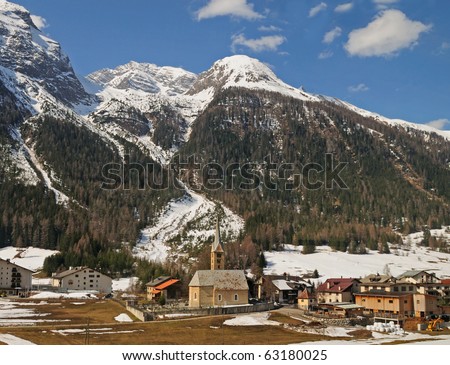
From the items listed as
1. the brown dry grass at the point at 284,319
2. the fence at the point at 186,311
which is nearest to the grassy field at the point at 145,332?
the brown dry grass at the point at 284,319

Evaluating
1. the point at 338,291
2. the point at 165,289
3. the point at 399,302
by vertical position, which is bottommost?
the point at 399,302

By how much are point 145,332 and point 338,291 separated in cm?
6351

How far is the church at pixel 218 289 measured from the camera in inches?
4122

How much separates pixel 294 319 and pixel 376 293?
2640 centimetres

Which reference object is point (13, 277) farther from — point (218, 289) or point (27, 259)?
point (218, 289)

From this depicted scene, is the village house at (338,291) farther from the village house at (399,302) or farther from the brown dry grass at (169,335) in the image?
the brown dry grass at (169,335)

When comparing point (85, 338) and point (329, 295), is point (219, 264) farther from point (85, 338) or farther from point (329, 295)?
point (85, 338)

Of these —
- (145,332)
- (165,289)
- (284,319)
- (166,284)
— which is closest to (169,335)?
(145,332)

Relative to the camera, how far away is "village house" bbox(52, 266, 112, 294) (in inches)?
5807

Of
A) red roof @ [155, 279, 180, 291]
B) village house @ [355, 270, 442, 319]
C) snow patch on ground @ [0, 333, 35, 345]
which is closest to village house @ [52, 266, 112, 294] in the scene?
red roof @ [155, 279, 180, 291]

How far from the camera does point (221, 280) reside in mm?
107125

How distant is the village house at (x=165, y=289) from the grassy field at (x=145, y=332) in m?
29.4

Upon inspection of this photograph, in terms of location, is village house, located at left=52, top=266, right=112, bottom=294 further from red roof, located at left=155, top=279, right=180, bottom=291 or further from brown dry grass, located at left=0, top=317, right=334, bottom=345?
brown dry grass, located at left=0, top=317, right=334, bottom=345

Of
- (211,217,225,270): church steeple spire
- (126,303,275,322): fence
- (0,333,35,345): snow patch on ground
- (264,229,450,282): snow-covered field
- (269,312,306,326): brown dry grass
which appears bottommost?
(269,312,306,326): brown dry grass
